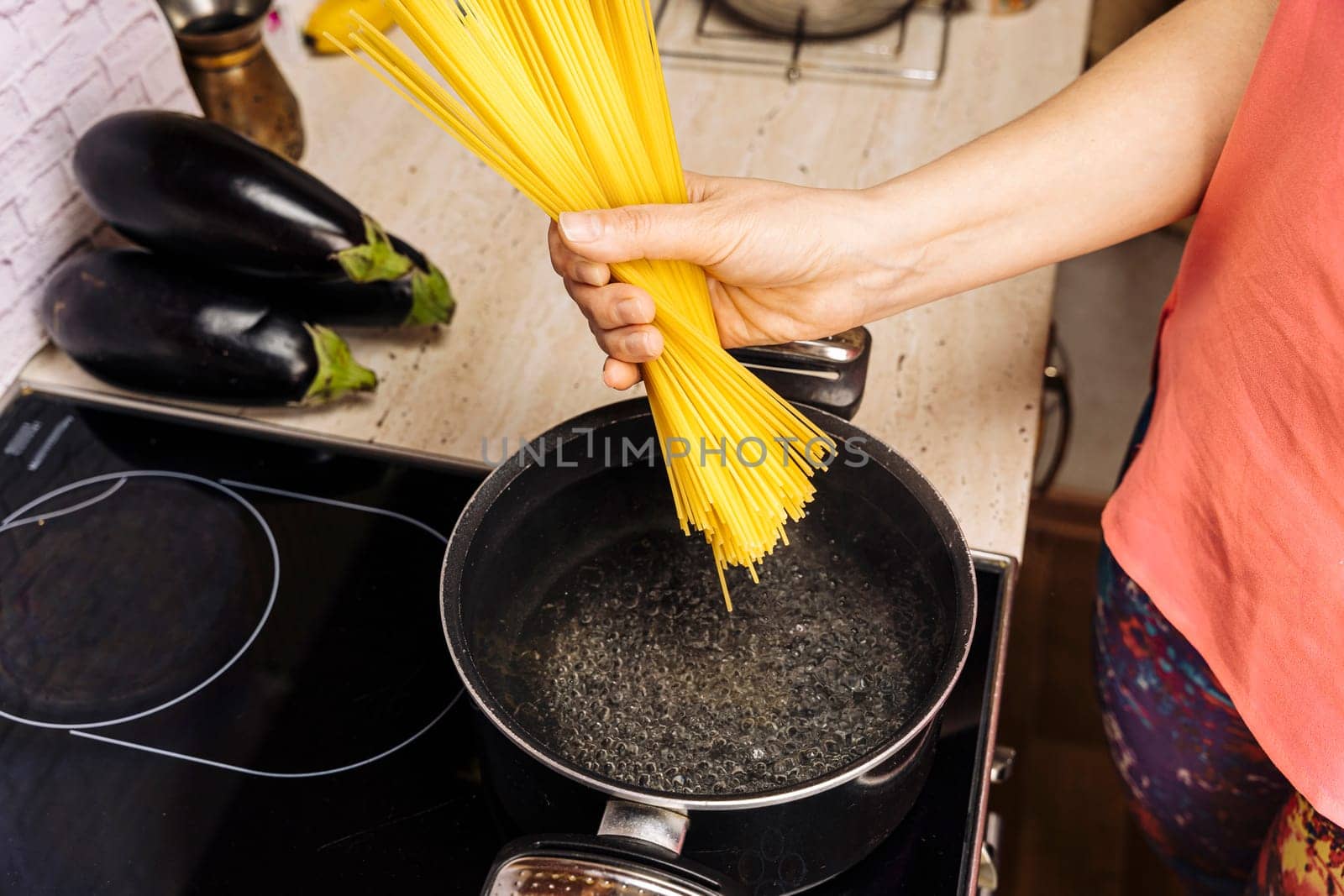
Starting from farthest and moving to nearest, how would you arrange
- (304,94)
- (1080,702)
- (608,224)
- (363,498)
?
(1080,702)
(304,94)
(363,498)
(608,224)

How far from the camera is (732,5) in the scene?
1272 mm

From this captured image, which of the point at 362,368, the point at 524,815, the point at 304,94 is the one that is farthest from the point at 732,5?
the point at 524,815

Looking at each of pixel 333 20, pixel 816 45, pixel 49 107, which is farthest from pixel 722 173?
pixel 49 107

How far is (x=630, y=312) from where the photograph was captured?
0.61 metres

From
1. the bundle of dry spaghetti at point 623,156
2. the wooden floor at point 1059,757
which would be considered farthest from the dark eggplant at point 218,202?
the wooden floor at point 1059,757

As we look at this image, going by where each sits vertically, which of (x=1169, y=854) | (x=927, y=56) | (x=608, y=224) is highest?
(x=927, y=56)

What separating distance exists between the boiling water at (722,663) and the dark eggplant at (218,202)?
1.10 feet

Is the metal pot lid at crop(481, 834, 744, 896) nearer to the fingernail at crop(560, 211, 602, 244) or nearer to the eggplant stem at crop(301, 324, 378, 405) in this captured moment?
the fingernail at crop(560, 211, 602, 244)

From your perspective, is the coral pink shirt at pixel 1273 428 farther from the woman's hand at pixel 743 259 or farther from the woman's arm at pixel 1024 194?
the woman's hand at pixel 743 259

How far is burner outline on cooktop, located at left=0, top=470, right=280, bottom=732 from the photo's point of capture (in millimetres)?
739

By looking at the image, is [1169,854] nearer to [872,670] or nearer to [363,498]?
[872,670]

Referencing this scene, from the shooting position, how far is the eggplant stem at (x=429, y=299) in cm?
92

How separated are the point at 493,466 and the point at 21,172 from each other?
458mm

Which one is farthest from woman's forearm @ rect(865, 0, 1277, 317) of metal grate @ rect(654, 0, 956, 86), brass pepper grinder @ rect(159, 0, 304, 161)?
brass pepper grinder @ rect(159, 0, 304, 161)
